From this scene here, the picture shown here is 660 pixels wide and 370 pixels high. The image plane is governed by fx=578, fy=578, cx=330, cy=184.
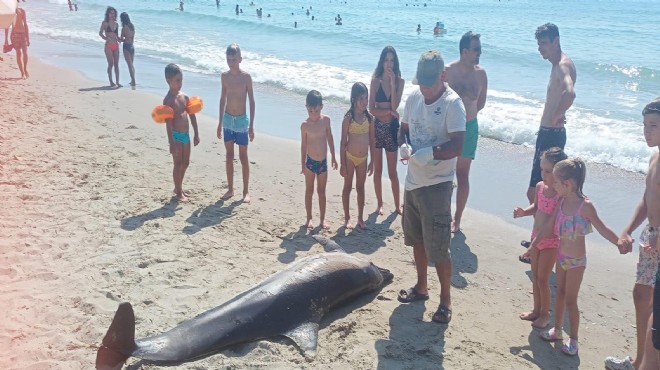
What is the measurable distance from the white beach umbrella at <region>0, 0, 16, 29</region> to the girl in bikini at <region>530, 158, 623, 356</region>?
599 cm

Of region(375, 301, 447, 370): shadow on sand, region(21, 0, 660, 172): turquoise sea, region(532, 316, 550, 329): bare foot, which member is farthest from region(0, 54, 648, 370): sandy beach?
region(21, 0, 660, 172): turquoise sea

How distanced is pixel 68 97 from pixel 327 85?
7409 millimetres

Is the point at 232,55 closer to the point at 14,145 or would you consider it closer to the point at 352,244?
the point at 352,244

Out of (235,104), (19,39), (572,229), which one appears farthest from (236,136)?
(19,39)

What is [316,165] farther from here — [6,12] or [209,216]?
A: [6,12]

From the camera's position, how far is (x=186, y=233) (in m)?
6.63

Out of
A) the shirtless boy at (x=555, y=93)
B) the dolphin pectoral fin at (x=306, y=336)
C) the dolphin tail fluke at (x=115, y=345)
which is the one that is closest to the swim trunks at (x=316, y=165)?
the dolphin pectoral fin at (x=306, y=336)

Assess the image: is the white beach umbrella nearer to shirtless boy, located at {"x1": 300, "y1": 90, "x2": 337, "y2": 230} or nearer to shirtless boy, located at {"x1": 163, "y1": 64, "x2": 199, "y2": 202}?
shirtless boy, located at {"x1": 163, "y1": 64, "x2": 199, "y2": 202}

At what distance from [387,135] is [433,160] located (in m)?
2.56

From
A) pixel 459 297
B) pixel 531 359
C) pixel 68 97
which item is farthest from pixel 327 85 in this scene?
pixel 531 359

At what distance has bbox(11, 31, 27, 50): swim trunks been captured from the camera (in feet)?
46.9

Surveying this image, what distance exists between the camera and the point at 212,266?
5.89 metres

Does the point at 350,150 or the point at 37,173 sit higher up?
the point at 350,150

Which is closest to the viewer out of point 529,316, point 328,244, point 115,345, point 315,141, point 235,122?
point 115,345
